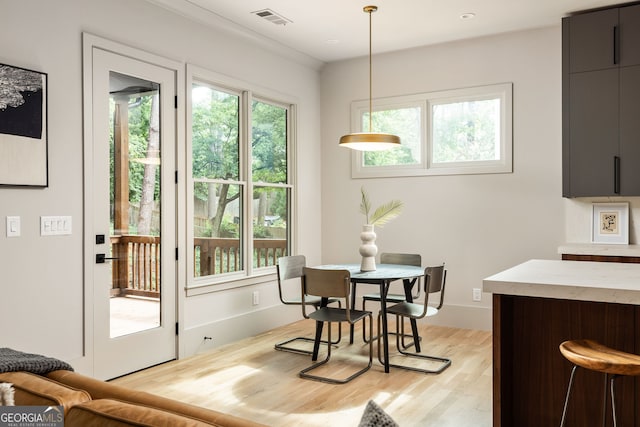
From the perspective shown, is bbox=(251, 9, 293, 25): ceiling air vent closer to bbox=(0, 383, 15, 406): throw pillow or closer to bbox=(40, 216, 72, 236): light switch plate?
bbox=(40, 216, 72, 236): light switch plate

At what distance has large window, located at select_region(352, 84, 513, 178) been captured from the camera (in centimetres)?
519

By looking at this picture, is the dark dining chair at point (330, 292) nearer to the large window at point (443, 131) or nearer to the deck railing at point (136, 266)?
the deck railing at point (136, 266)

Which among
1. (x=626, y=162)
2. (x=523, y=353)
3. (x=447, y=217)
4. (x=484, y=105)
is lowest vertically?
(x=523, y=353)

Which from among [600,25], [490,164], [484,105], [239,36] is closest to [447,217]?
[490,164]

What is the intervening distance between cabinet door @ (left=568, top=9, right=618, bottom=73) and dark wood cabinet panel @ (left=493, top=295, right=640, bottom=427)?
2.90 meters

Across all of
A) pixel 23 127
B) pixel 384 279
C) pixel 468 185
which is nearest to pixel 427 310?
pixel 384 279

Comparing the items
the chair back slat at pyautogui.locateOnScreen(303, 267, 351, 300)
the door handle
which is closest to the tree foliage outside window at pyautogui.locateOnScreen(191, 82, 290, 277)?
the door handle

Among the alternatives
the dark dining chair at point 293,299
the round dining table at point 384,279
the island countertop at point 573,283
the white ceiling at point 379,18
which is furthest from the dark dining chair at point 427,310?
the white ceiling at point 379,18

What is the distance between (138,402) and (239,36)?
4.16 metres

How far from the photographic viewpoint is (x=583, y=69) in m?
4.54

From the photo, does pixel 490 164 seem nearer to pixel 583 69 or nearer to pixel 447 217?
pixel 447 217

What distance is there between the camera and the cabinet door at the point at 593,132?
174 inches

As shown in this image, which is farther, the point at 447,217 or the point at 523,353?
the point at 447,217

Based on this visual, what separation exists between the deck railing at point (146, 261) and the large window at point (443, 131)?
1965 millimetres
